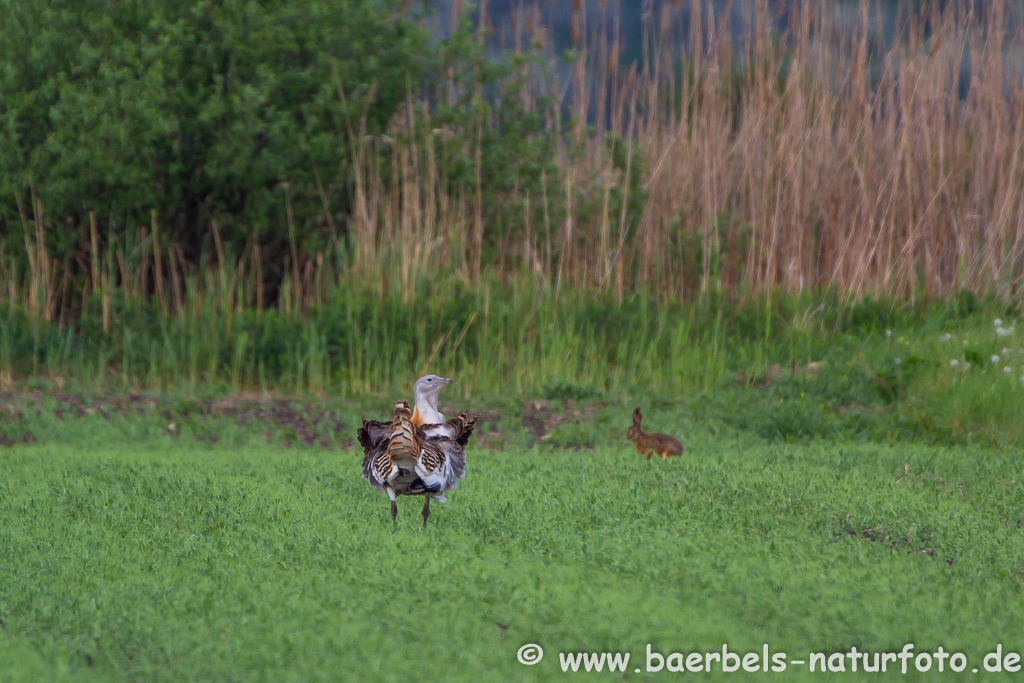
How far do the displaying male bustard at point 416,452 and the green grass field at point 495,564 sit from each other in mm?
202

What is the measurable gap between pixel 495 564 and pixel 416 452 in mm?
450

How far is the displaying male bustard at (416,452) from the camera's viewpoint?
392cm

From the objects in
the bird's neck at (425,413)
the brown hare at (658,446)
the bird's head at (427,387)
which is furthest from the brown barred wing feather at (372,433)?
the brown hare at (658,446)

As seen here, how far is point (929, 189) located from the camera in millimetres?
10164

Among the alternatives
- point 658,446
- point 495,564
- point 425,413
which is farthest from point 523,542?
point 658,446

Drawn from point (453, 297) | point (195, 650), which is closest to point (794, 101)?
point (453, 297)

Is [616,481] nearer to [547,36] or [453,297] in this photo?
[453,297]

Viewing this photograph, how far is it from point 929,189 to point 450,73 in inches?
169

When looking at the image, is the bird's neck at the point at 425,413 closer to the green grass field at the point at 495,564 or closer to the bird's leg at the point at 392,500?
the bird's leg at the point at 392,500

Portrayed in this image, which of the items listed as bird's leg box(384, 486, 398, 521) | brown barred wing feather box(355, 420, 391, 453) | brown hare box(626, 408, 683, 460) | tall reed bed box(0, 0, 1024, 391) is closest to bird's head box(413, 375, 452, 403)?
brown barred wing feather box(355, 420, 391, 453)

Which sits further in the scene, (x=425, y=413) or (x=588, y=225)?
(x=588, y=225)

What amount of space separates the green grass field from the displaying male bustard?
20cm

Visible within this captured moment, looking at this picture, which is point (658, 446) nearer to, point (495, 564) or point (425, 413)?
point (425, 413)

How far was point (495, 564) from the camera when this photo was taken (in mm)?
3885
